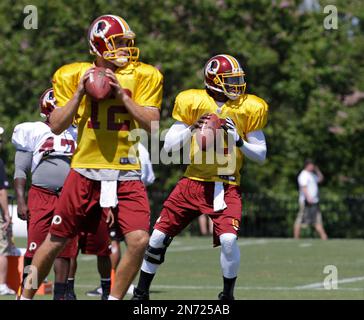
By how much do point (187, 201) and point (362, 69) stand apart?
18503mm

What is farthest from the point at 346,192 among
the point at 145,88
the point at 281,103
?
the point at 145,88

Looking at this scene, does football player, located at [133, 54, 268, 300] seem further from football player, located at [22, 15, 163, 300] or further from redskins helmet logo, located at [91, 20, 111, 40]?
redskins helmet logo, located at [91, 20, 111, 40]

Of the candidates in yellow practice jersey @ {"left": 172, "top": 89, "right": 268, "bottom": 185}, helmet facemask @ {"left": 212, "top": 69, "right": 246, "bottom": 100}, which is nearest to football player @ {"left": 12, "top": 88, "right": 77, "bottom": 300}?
yellow practice jersey @ {"left": 172, "top": 89, "right": 268, "bottom": 185}

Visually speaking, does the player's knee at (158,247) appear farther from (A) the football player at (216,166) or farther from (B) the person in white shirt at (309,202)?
(B) the person in white shirt at (309,202)

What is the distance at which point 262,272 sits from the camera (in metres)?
14.2

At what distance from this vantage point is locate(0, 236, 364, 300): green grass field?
11.3 m

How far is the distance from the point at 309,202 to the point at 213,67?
48.6ft

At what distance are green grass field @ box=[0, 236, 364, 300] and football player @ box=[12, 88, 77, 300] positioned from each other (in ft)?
5.23

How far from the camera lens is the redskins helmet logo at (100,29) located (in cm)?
754
